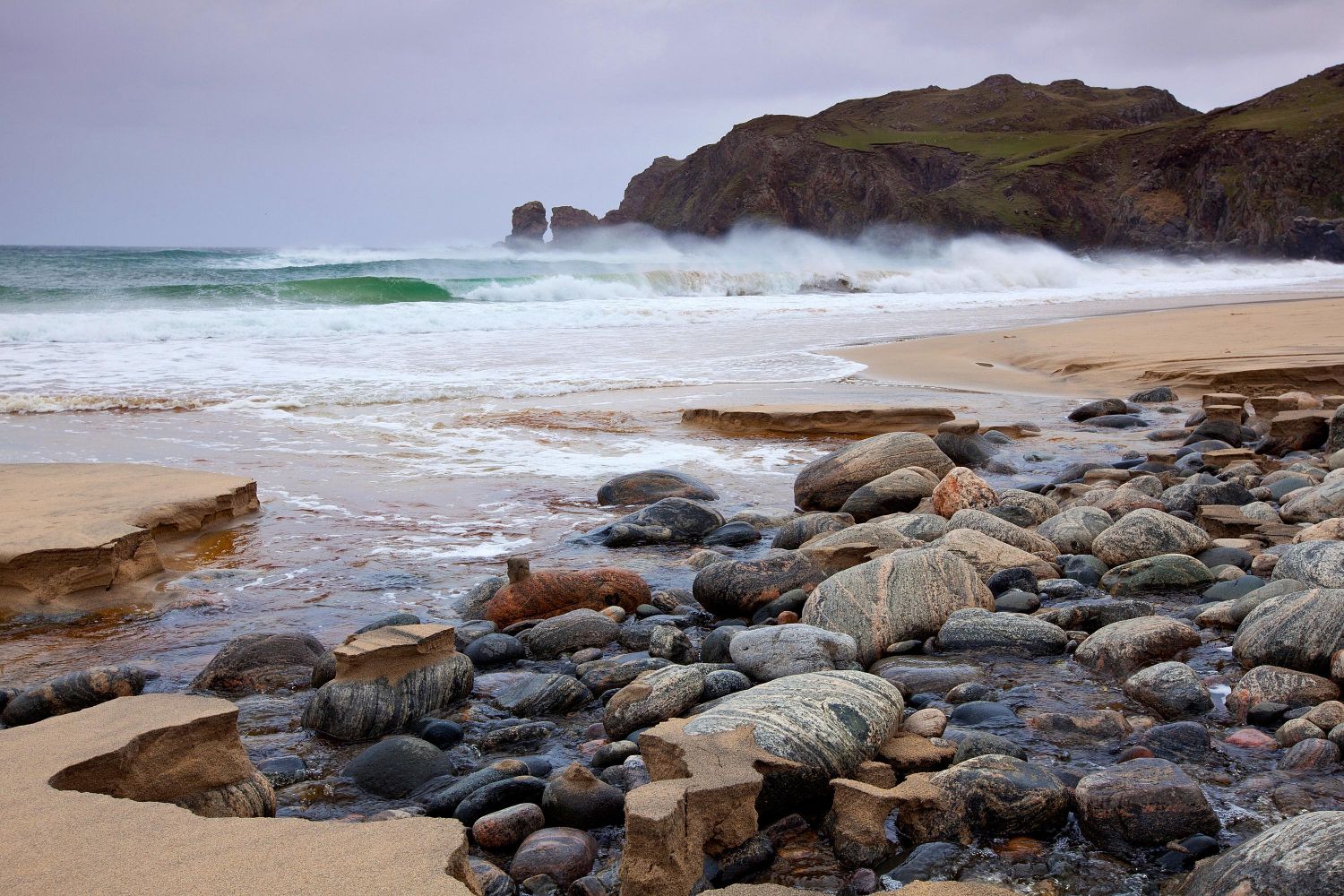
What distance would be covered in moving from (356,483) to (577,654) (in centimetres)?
366

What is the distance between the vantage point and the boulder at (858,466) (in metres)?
6.49

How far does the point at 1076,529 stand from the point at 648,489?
2.65m

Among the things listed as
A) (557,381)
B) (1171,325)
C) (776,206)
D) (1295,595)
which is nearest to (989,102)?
(776,206)

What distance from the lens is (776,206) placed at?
77.0m

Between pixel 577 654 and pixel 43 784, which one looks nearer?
pixel 43 784

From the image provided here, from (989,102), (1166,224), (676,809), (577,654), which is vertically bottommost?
(577,654)

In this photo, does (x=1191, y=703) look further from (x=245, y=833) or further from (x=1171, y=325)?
(x=1171, y=325)

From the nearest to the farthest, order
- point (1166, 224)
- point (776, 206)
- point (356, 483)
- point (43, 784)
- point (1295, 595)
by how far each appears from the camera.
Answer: point (43, 784)
point (1295, 595)
point (356, 483)
point (1166, 224)
point (776, 206)

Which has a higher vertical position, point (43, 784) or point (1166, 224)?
point (1166, 224)

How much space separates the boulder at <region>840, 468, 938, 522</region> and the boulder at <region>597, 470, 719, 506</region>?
97 cm

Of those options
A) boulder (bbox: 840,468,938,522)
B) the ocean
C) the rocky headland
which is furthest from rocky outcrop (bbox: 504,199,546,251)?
boulder (bbox: 840,468,938,522)

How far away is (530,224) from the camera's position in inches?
3656

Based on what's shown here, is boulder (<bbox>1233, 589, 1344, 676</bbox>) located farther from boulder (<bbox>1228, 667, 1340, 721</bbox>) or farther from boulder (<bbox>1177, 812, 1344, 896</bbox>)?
boulder (<bbox>1177, 812, 1344, 896</bbox>)

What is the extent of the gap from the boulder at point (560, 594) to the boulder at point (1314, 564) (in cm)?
257
